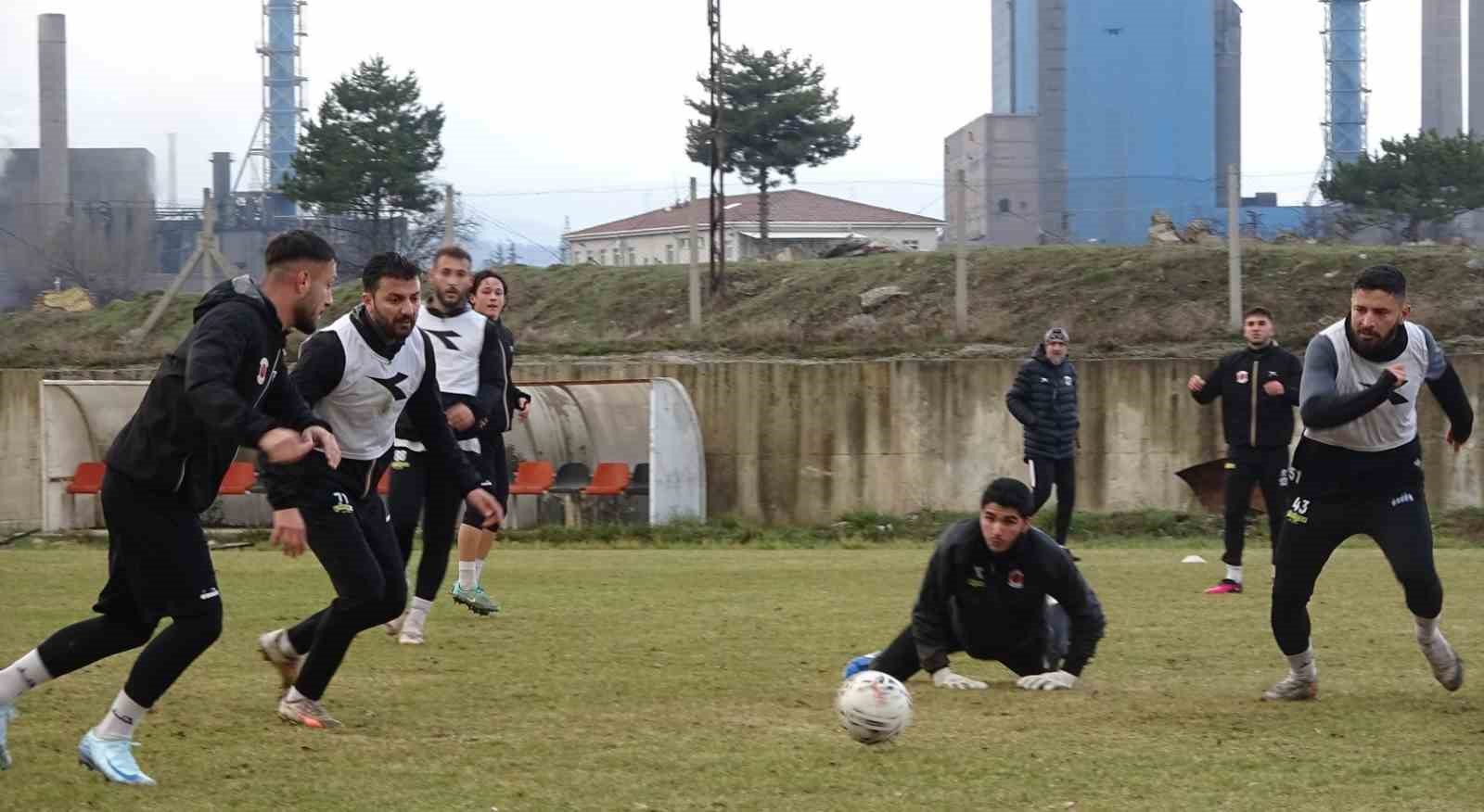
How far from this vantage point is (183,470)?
6.19 metres

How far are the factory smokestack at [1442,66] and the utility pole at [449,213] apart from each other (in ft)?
147

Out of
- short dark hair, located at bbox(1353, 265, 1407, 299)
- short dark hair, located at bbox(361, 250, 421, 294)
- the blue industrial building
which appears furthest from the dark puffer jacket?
the blue industrial building

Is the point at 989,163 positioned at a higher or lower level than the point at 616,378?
higher

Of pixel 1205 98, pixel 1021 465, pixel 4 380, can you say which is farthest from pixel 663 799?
pixel 1205 98

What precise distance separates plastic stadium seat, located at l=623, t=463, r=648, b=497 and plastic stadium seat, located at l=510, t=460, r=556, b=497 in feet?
3.17

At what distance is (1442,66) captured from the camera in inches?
2404

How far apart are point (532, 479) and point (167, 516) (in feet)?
50.9

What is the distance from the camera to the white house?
33625mm

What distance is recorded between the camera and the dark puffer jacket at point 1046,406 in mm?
15969

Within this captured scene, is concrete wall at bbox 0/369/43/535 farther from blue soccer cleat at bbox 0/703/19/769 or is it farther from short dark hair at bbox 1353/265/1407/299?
short dark hair at bbox 1353/265/1407/299

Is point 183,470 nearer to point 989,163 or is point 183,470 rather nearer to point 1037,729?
point 1037,729

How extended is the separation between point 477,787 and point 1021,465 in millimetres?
16311

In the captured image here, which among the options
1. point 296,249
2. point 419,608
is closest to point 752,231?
point 419,608

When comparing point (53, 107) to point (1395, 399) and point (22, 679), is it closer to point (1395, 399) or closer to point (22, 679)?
point (22, 679)
